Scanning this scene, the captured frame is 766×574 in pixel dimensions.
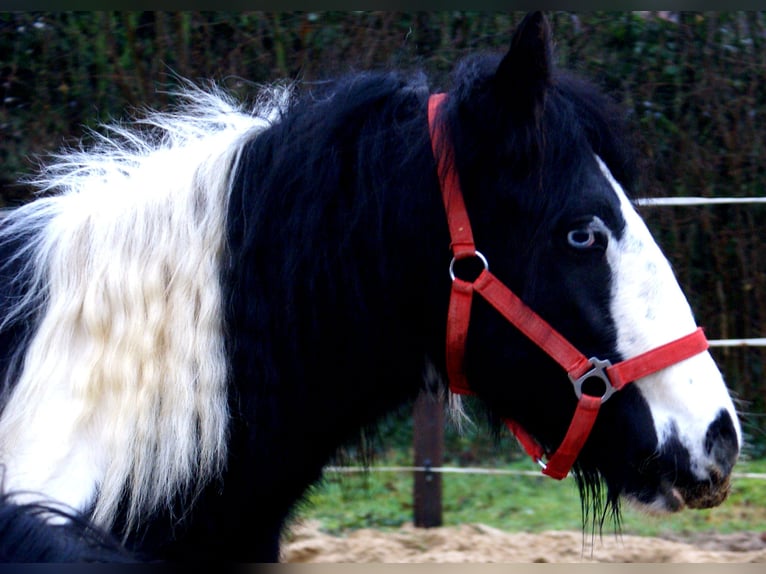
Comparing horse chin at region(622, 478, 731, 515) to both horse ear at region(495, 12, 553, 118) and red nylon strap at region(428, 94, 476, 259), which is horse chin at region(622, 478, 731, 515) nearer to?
red nylon strap at region(428, 94, 476, 259)

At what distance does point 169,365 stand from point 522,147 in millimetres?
948

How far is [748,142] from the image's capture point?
537 centimetres

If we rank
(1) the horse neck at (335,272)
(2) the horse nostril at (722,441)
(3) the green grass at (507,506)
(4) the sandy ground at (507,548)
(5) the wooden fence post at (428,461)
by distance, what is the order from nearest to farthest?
(2) the horse nostril at (722,441) < (1) the horse neck at (335,272) < (4) the sandy ground at (507,548) < (3) the green grass at (507,506) < (5) the wooden fence post at (428,461)

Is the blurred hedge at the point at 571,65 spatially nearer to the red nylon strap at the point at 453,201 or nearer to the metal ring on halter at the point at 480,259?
the red nylon strap at the point at 453,201

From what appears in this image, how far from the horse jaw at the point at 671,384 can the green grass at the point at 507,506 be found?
266 centimetres

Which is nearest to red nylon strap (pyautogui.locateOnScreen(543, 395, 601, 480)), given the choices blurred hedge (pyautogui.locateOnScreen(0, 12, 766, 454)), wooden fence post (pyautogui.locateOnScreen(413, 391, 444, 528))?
wooden fence post (pyautogui.locateOnScreen(413, 391, 444, 528))

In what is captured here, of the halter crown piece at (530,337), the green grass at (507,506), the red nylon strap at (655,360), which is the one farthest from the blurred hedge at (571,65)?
the red nylon strap at (655,360)

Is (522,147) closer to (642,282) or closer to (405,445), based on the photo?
(642,282)

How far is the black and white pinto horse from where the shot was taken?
2188 mm

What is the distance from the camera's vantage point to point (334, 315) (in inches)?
90.2

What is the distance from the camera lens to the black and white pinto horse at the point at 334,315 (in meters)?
2.19

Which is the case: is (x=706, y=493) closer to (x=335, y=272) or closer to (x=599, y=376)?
(x=599, y=376)

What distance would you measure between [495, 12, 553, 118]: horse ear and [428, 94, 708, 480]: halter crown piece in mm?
177

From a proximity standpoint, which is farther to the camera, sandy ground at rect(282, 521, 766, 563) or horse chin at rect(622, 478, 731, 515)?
sandy ground at rect(282, 521, 766, 563)
